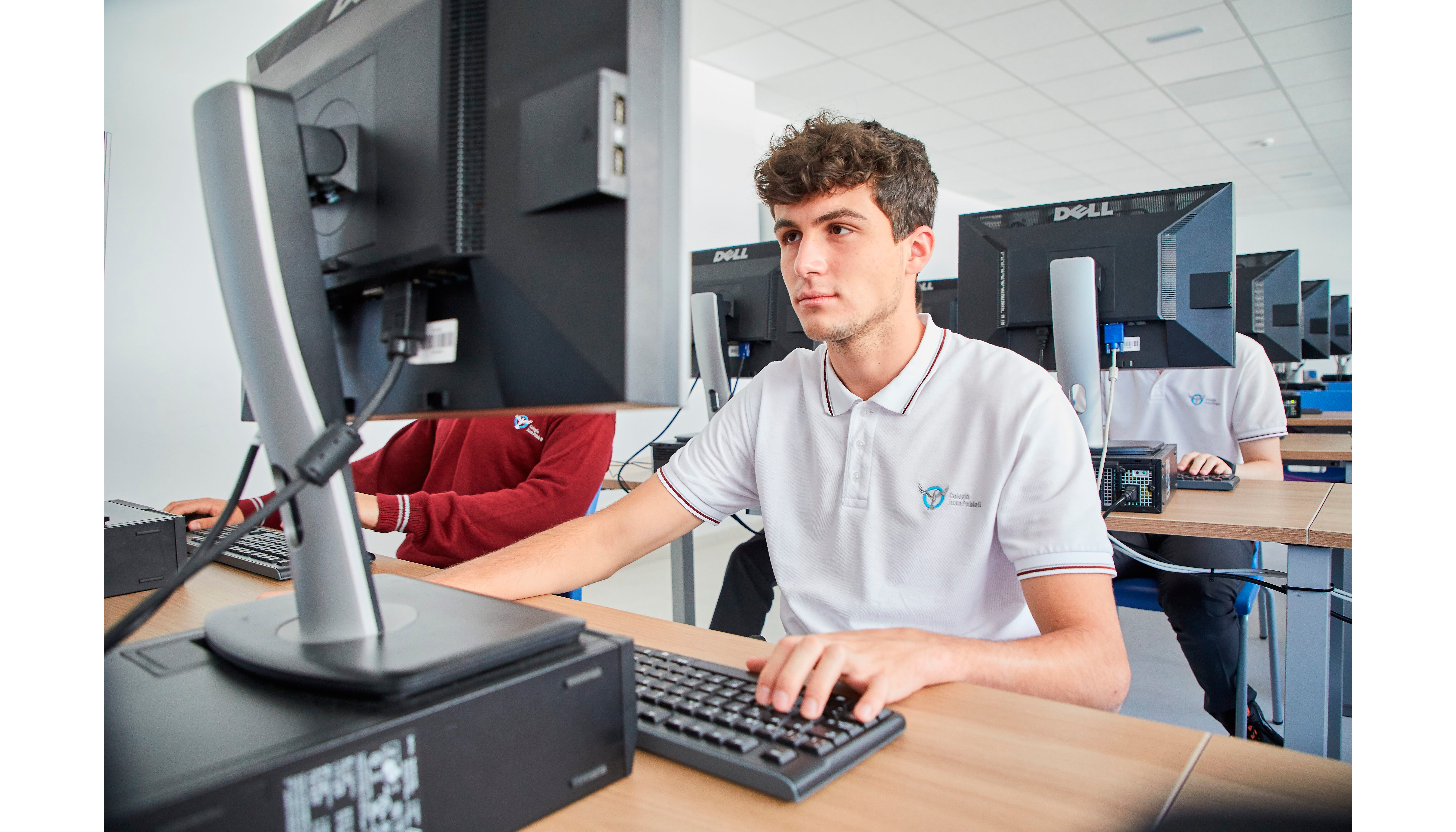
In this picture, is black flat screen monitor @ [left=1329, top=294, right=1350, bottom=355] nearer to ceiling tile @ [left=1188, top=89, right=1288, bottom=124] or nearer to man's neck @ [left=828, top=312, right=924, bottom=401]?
ceiling tile @ [left=1188, top=89, right=1288, bottom=124]

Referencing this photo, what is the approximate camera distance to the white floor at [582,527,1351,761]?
7.55 ft

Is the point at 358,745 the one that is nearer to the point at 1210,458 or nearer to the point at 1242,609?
the point at 1242,609

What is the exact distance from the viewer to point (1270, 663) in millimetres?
2365

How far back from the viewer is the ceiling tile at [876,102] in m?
4.86

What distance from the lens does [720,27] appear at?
3955mm

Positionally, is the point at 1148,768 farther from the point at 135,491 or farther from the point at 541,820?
the point at 135,491

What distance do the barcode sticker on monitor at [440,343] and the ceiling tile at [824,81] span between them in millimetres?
4305

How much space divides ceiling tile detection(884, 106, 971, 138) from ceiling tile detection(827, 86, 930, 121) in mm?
69

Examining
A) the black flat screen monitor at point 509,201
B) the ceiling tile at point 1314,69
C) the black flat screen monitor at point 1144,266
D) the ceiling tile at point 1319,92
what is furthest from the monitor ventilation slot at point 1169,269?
the ceiling tile at point 1319,92

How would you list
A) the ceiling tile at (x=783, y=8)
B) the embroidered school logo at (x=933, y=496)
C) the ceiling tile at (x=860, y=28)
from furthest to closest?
the ceiling tile at (x=860, y=28), the ceiling tile at (x=783, y=8), the embroidered school logo at (x=933, y=496)

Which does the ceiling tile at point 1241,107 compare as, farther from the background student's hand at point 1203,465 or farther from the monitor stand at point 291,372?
the monitor stand at point 291,372

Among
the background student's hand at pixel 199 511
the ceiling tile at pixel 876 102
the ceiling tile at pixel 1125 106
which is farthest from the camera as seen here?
the ceiling tile at pixel 1125 106

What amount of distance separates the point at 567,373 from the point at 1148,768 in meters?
0.45

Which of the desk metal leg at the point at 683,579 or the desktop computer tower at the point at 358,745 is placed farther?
the desk metal leg at the point at 683,579
